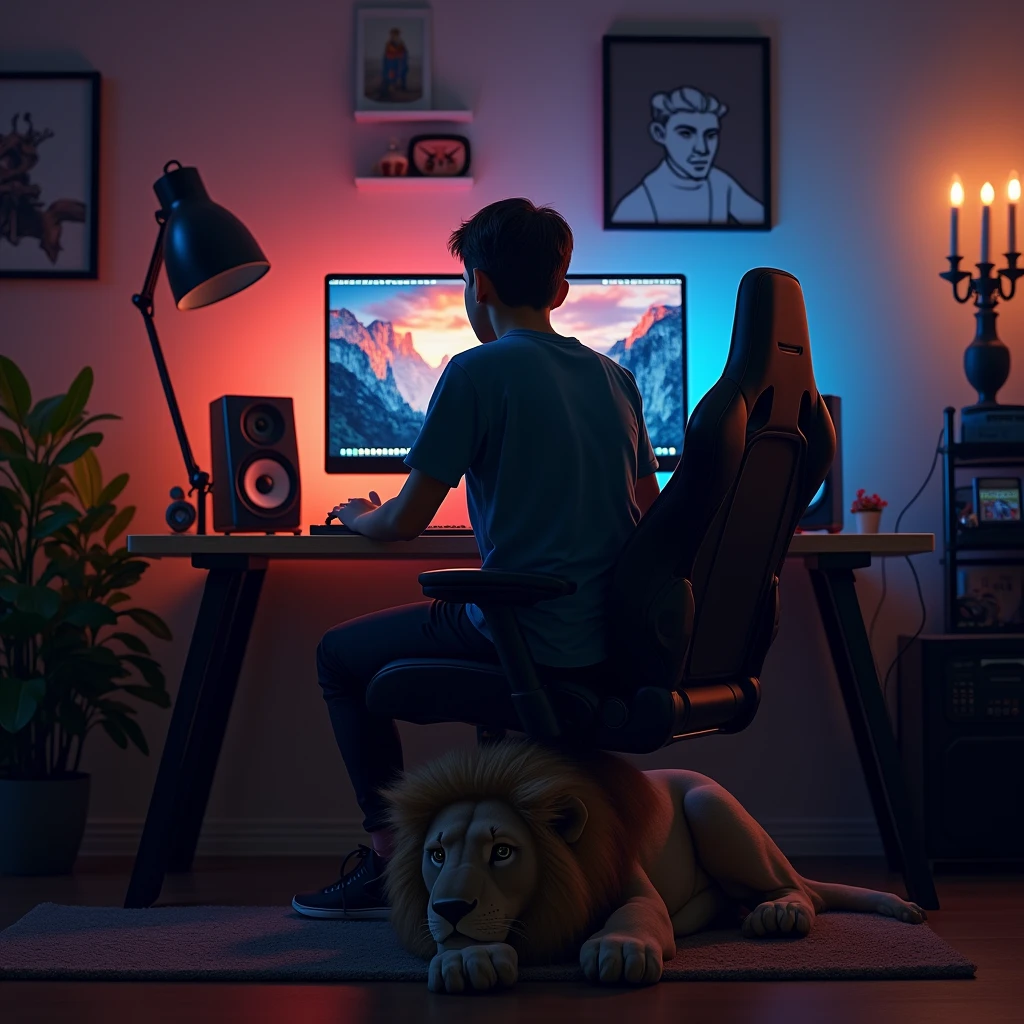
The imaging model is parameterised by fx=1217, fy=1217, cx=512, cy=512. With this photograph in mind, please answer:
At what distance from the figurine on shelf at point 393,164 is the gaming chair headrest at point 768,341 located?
Result: 1431 millimetres

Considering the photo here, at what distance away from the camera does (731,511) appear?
166 centimetres

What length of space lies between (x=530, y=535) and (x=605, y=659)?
0.67 ft

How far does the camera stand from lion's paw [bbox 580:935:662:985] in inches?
63.8

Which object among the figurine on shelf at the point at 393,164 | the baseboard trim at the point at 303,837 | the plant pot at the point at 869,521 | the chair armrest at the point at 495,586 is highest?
the figurine on shelf at the point at 393,164

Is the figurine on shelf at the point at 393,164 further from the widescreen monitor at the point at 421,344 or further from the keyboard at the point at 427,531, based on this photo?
the keyboard at the point at 427,531

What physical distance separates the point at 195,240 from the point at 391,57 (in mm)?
785

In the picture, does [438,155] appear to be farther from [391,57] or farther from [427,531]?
[427,531]

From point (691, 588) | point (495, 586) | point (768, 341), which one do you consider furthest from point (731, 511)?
point (495, 586)

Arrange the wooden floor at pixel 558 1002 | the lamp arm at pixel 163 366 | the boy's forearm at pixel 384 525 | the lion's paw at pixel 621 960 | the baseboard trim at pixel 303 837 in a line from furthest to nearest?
the baseboard trim at pixel 303 837 → the lamp arm at pixel 163 366 → the boy's forearm at pixel 384 525 → the lion's paw at pixel 621 960 → the wooden floor at pixel 558 1002

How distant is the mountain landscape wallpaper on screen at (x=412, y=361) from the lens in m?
2.71

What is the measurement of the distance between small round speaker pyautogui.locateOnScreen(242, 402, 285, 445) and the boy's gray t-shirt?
0.90 meters

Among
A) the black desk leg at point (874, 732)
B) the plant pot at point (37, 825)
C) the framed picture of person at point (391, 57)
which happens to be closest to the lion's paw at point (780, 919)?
the black desk leg at point (874, 732)

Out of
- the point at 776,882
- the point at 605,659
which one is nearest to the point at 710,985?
the point at 776,882

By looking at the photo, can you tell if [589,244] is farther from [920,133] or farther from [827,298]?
[920,133]
